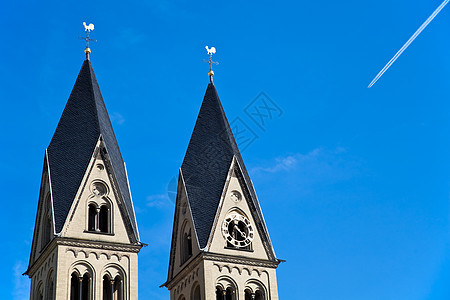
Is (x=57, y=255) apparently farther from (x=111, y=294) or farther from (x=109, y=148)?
(x=109, y=148)

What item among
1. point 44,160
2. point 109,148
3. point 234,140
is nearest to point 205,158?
point 234,140

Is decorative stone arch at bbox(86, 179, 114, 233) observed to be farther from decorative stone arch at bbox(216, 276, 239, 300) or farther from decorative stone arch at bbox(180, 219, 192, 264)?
decorative stone arch at bbox(216, 276, 239, 300)

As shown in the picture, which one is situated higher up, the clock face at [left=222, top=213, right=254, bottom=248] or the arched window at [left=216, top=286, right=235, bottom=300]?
the clock face at [left=222, top=213, right=254, bottom=248]

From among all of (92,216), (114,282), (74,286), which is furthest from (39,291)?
(92,216)

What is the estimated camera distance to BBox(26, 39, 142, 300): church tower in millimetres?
43750

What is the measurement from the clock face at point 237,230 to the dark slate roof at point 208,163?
874mm

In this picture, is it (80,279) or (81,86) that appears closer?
(80,279)

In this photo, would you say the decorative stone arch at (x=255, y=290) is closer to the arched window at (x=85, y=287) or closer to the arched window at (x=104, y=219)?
the arched window at (x=104, y=219)

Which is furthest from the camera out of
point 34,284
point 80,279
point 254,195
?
point 254,195

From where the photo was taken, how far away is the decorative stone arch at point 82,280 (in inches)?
1705

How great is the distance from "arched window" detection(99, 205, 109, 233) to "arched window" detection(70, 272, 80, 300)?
2.86 m

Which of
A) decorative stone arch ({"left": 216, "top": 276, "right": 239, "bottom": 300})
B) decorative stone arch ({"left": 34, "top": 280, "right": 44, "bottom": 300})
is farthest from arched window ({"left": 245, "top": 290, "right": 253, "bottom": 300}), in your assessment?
decorative stone arch ({"left": 34, "top": 280, "right": 44, "bottom": 300})

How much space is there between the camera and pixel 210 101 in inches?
2060

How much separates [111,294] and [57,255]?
10.4 ft
